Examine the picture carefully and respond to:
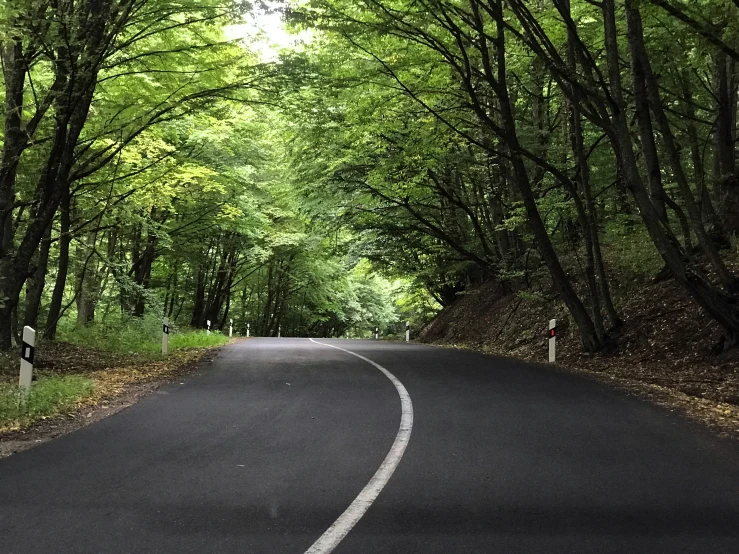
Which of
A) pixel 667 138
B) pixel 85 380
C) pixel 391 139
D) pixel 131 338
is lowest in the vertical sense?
pixel 85 380

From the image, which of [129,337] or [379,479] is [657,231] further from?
[129,337]

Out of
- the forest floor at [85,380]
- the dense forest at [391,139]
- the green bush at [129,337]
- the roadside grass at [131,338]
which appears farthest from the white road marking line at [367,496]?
the green bush at [129,337]

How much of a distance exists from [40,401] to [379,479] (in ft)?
16.6

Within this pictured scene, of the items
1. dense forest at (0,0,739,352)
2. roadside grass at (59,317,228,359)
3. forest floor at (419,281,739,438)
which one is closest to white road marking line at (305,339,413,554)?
forest floor at (419,281,739,438)

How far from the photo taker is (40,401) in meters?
7.80

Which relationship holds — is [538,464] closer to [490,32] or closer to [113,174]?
[490,32]

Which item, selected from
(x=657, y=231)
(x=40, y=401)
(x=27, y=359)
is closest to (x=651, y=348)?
(x=657, y=231)

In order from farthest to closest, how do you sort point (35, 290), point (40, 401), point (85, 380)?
point (35, 290), point (85, 380), point (40, 401)

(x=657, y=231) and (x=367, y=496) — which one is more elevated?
(x=657, y=231)

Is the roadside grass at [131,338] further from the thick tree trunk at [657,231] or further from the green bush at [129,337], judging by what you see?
the thick tree trunk at [657,231]

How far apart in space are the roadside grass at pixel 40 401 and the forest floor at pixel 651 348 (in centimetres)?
803

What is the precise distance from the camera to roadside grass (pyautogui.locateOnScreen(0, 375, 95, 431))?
7188 mm

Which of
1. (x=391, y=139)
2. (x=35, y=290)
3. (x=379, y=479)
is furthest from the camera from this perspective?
(x=391, y=139)

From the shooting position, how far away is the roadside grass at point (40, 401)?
7188mm
